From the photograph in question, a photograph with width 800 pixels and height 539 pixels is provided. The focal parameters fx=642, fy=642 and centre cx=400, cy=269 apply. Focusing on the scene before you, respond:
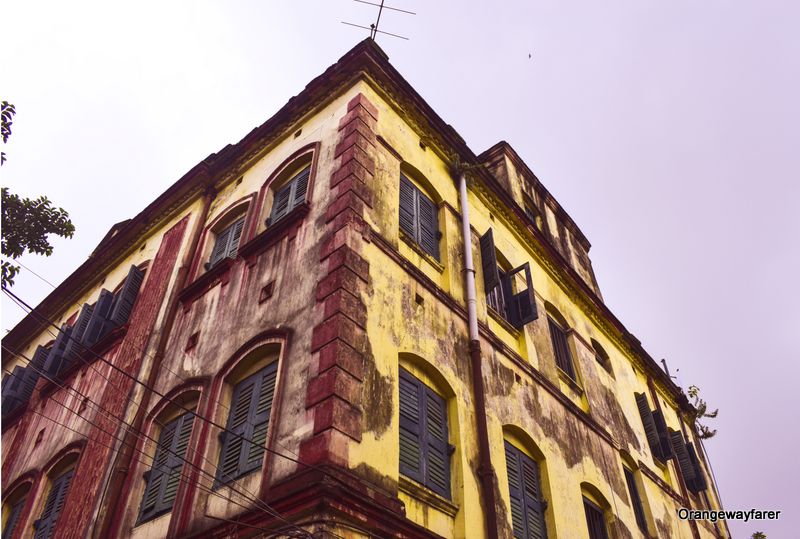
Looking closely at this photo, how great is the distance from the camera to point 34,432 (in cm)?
1212

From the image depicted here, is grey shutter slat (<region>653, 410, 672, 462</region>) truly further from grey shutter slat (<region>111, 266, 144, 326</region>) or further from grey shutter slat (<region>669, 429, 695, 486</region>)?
grey shutter slat (<region>111, 266, 144, 326</region>)

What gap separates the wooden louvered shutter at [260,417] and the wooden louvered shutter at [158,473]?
1207 millimetres

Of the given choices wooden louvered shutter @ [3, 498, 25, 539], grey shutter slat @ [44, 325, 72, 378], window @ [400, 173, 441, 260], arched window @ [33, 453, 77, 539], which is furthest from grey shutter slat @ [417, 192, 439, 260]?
wooden louvered shutter @ [3, 498, 25, 539]

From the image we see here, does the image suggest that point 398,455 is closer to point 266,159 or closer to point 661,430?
point 266,159

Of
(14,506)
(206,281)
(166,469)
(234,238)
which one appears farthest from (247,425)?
(14,506)

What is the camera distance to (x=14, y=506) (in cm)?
1134

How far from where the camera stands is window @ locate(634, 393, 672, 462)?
1530 centimetres

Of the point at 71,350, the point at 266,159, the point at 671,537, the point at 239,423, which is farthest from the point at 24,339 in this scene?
the point at 671,537

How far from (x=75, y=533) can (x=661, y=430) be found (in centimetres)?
1292

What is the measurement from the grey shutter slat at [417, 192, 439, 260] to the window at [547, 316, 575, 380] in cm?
386

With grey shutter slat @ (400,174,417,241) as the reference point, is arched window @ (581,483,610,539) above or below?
below

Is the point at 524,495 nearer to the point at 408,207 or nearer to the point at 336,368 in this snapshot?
the point at 336,368

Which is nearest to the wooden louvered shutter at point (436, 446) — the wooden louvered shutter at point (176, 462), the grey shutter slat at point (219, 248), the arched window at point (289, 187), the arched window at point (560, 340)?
the wooden louvered shutter at point (176, 462)

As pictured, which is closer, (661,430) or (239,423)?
(239,423)
